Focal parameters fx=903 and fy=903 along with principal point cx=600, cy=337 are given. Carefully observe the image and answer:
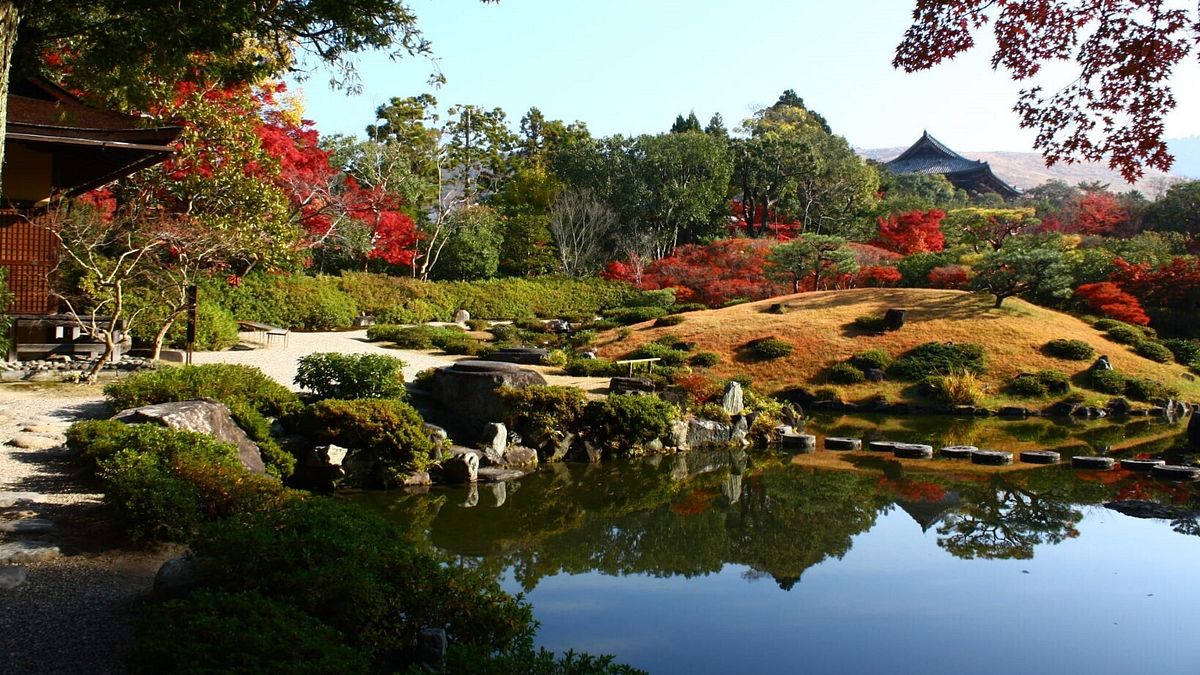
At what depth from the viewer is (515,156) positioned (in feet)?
142

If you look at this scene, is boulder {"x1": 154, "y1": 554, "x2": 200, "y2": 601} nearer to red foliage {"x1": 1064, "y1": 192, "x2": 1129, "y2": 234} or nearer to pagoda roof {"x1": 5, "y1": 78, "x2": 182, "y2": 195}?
pagoda roof {"x1": 5, "y1": 78, "x2": 182, "y2": 195}

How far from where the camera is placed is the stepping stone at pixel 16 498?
6.84 meters

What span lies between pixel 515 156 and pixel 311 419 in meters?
34.2

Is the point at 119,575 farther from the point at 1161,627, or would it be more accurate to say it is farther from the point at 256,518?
the point at 1161,627

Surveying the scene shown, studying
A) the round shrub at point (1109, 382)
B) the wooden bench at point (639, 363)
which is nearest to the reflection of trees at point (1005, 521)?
the wooden bench at point (639, 363)

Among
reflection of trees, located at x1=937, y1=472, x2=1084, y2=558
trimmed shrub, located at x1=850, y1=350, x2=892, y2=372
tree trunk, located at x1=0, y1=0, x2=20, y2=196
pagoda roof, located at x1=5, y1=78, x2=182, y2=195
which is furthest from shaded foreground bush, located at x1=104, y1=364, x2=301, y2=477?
trimmed shrub, located at x1=850, y1=350, x2=892, y2=372

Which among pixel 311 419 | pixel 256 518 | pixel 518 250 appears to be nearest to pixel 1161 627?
pixel 256 518

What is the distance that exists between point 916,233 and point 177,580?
34390 mm

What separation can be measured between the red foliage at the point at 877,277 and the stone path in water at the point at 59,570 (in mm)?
26619

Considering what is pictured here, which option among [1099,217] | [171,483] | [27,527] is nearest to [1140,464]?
[171,483]

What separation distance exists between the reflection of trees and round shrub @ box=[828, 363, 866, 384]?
900 cm

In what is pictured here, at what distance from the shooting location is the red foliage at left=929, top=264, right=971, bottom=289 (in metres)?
29.1

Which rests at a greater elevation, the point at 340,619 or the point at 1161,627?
the point at 340,619

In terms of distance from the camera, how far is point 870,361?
21906 millimetres
